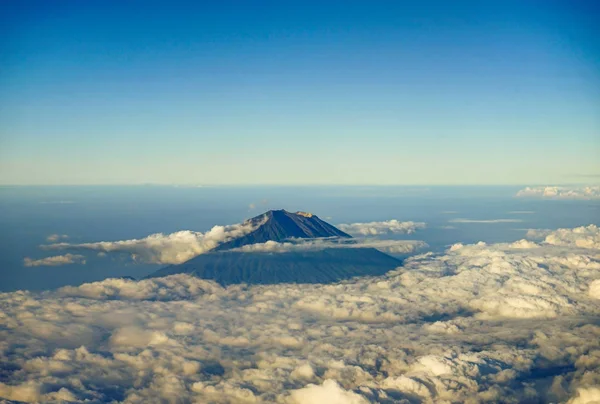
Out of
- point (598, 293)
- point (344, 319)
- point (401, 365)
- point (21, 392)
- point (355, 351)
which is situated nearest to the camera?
point (21, 392)

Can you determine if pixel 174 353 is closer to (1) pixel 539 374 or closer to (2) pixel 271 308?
(2) pixel 271 308

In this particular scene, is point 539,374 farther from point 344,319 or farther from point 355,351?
point 344,319

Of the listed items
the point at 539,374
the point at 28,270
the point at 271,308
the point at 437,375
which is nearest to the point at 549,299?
the point at 539,374

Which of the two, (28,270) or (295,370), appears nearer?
(295,370)

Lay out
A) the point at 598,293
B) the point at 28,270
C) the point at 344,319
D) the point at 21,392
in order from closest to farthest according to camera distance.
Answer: the point at 21,392 → the point at 344,319 → the point at 598,293 → the point at 28,270

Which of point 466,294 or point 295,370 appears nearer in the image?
point 295,370

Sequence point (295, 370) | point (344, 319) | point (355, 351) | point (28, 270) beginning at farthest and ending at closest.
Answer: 1. point (28, 270)
2. point (344, 319)
3. point (355, 351)
4. point (295, 370)

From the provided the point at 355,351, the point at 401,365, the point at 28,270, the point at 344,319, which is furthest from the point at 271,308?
the point at 28,270

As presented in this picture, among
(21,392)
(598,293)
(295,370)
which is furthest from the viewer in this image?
(598,293)
